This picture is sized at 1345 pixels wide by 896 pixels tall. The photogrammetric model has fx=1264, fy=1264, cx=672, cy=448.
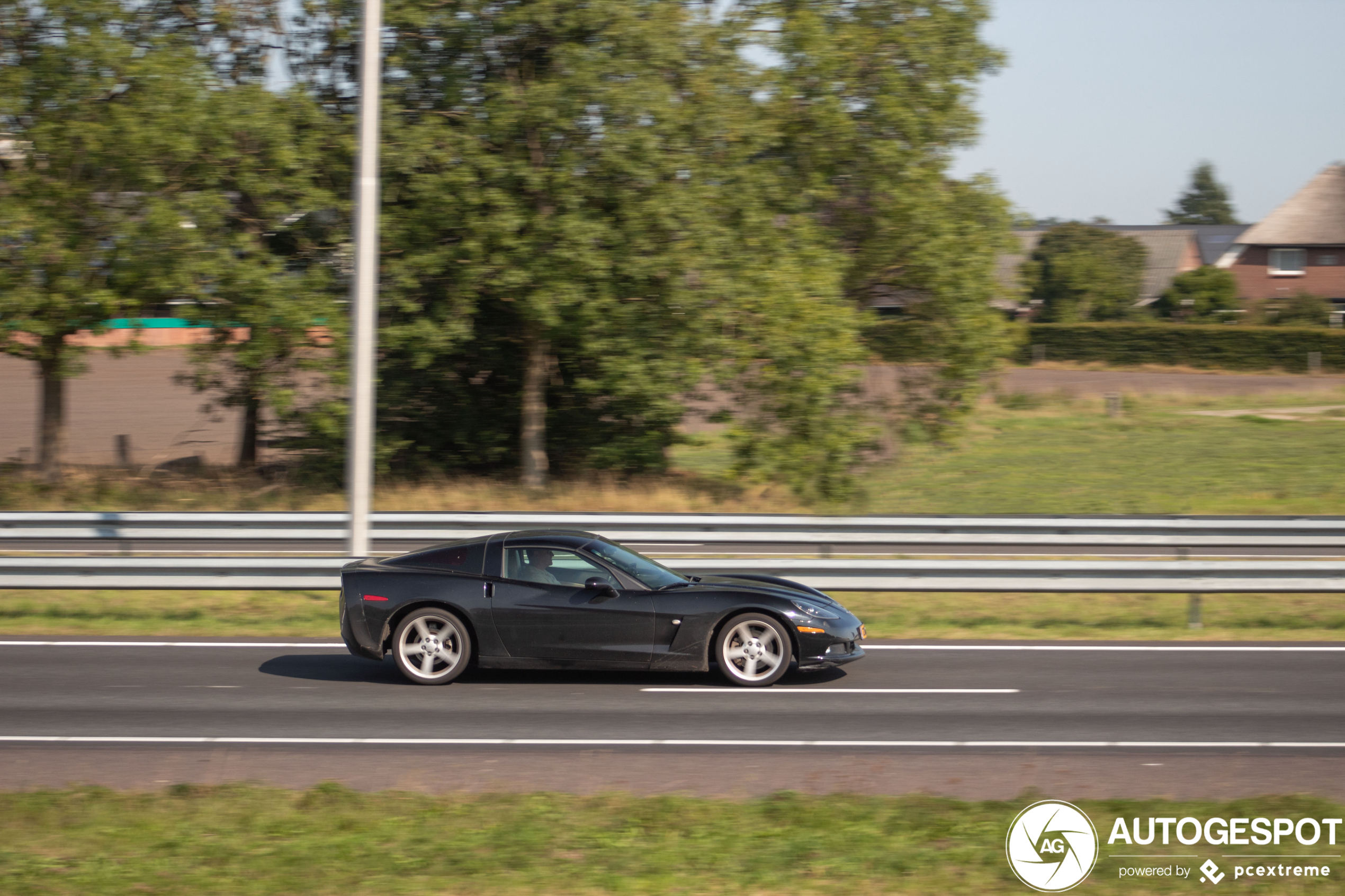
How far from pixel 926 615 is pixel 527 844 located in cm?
810

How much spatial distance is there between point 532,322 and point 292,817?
15.2m

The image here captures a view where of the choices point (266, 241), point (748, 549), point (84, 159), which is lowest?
point (748, 549)

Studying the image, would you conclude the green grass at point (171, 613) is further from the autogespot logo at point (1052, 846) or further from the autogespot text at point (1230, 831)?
the autogespot text at point (1230, 831)

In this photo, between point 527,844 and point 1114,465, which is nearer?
point 527,844

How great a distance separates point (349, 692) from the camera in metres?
9.45

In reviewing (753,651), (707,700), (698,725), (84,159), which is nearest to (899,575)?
(753,651)

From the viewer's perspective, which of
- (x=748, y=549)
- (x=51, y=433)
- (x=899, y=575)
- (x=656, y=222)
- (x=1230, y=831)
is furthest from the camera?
(x=51, y=433)

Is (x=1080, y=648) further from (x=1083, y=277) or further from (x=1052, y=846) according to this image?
(x=1083, y=277)

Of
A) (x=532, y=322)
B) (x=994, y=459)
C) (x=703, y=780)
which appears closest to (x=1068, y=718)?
(x=703, y=780)

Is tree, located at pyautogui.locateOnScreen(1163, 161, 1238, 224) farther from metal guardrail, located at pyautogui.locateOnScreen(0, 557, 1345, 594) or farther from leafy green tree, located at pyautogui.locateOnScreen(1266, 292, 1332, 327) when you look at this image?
metal guardrail, located at pyautogui.locateOnScreen(0, 557, 1345, 594)

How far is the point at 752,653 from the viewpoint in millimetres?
9672

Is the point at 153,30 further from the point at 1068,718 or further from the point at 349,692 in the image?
the point at 1068,718

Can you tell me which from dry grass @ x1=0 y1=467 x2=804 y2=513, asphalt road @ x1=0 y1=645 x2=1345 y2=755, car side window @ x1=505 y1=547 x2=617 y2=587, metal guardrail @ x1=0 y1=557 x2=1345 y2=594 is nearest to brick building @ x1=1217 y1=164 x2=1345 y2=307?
dry grass @ x1=0 y1=467 x2=804 y2=513

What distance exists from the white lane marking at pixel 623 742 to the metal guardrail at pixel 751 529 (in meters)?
5.19
